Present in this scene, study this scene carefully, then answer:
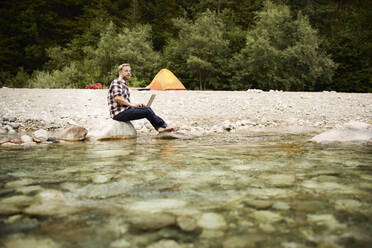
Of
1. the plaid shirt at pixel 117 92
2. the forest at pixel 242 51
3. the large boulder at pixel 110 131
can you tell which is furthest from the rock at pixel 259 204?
the forest at pixel 242 51

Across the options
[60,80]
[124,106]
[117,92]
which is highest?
[60,80]

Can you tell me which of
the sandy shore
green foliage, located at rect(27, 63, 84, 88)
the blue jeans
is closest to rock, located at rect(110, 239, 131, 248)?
the blue jeans

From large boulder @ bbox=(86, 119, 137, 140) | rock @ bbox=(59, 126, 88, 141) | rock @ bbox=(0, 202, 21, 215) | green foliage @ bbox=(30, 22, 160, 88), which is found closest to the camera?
rock @ bbox=(0, 202, 21, 215)

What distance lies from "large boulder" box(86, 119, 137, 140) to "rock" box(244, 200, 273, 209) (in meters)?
3.86

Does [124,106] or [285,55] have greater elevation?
[285,55]

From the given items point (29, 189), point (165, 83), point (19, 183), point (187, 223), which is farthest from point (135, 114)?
point (165, 83)

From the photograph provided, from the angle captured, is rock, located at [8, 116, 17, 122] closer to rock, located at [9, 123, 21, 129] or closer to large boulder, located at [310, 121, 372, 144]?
rock, located at [9, 123, 21, 129]

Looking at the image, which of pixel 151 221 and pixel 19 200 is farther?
pixel 19 200

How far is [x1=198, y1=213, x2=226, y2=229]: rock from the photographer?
1.69 metres

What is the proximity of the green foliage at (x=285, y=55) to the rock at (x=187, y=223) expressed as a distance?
1852cm

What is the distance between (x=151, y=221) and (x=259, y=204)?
727mm

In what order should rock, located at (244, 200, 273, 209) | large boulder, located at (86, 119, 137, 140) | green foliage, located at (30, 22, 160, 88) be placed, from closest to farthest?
rock, located at (244, 200, 273, 209)
large boulder, located at (86, 119, 137, 140)
green foliage, located at (30, 22, 160, 88)

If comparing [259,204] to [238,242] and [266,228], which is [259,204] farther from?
[238,242]

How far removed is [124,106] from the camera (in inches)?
231
